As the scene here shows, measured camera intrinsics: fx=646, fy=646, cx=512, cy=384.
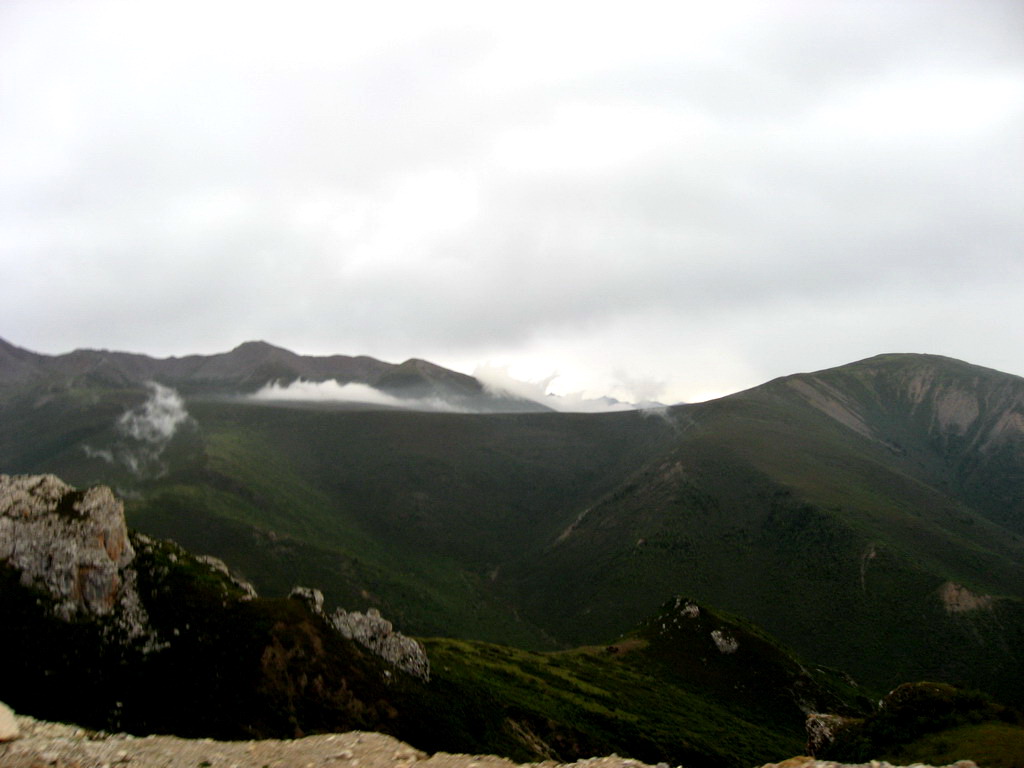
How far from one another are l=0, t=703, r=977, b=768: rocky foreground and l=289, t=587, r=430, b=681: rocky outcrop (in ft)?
118

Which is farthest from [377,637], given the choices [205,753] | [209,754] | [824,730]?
[824,730]

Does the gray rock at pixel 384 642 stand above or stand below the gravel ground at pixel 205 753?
below

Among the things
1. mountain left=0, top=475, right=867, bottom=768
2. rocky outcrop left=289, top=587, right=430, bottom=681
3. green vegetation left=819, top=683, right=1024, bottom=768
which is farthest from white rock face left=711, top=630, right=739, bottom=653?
rocky outcrop left=289, top=587, right=430, bottom=681

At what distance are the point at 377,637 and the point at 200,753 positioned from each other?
4332 cm

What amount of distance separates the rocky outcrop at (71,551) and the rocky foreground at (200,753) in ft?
74.9

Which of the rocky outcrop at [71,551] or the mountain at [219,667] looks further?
the rocky outcrop at [71,551]

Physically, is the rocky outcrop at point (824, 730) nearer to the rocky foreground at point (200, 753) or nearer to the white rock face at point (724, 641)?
the rocky foreground at point (200, 753)

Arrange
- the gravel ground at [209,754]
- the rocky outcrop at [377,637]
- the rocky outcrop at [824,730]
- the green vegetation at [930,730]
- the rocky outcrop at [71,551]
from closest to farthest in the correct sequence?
the gravel ground at [209,754] < the green vegetation at [930,730] < the rocky outcrop at [71,551] < the rocky outcrop at [824,730] < the rocky outcrop at [377,637]

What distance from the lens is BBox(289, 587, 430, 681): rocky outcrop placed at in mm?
71438

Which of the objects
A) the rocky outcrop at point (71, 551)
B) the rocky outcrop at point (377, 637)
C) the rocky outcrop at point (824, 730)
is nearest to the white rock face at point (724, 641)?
the rocky outcrop at point (824, 730)

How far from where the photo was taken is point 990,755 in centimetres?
3828

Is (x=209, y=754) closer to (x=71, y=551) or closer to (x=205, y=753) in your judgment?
(x=205, y=753)

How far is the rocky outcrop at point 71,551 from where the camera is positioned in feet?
174

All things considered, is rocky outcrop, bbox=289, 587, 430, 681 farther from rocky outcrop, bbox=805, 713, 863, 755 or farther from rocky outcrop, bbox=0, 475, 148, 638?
rocky outcrop, bbox=805, 713, 863, 755
